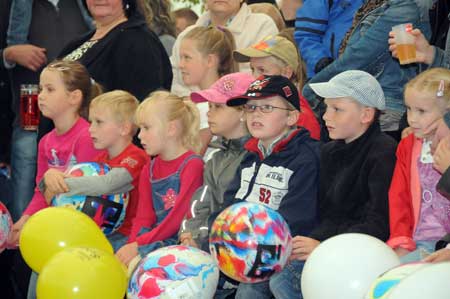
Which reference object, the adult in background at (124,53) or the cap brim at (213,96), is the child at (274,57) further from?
the adult in background at (124,53)

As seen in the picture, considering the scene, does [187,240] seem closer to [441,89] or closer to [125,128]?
[125,128]

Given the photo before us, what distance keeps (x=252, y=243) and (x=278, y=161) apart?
26.6 inches

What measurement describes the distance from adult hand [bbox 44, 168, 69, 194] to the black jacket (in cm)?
168

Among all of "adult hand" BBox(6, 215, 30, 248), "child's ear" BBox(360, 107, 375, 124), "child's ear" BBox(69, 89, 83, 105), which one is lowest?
"adult hand" BBox(6, 215, 30, 248)

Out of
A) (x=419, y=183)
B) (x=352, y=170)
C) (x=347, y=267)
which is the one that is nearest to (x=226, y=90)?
(x=352, y=170)

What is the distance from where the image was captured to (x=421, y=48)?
195 inches

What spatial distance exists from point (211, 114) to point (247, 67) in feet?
3.85

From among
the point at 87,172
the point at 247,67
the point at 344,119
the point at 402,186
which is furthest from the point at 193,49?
the point at 402,186

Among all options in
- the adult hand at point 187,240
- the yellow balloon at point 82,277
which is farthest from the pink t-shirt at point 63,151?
the yellow balloon at point 82,277

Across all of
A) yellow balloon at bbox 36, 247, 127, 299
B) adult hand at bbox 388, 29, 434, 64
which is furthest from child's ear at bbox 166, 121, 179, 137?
adult hand at bbox 388, 29, 434, 64

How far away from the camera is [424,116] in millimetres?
4516

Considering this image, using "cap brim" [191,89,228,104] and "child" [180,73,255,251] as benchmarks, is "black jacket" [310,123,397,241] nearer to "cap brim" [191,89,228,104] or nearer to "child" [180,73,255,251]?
"child" [180,73,255,251]

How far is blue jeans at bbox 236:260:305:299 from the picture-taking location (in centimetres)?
467

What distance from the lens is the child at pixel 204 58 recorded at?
607cm
